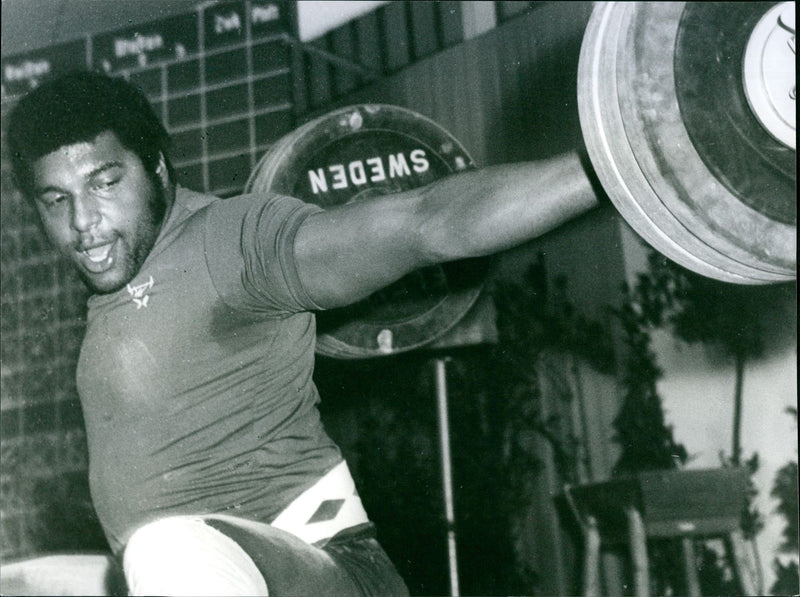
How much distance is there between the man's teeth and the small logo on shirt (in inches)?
2.1

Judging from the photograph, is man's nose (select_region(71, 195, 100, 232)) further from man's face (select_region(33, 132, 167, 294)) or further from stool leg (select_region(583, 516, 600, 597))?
stool leg (select_region(583, 516, 600, 597))

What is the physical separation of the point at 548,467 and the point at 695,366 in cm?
45

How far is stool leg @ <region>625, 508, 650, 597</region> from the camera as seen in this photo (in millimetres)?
1688

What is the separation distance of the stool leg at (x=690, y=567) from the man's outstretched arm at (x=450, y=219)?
1.25m

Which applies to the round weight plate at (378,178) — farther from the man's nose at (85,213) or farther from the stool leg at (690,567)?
the stool leg at (690,567)

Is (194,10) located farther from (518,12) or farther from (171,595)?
(171,595)

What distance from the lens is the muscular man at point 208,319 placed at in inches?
30.7

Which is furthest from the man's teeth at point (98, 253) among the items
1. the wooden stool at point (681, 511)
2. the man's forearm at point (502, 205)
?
the wooden stool at point (681, 511)

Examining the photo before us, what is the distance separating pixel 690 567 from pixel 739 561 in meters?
0.15

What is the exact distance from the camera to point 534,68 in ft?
5.45

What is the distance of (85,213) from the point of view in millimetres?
1036

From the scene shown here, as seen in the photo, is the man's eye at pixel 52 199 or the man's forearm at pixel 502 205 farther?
the man's eye at pixel 52 199

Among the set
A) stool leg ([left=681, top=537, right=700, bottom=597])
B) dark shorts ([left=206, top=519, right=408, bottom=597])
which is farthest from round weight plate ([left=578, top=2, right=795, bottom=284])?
stool leg ([left=681, top=537, right=700, bottom=597])

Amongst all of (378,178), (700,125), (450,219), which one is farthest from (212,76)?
(700,125)
